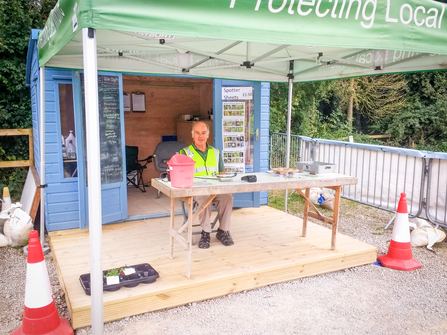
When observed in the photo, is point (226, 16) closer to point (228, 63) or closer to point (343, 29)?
point (343, 29)

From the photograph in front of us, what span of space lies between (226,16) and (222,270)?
2.30 metres

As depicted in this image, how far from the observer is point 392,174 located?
6102mm

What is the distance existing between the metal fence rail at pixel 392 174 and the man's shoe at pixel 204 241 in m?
3.25

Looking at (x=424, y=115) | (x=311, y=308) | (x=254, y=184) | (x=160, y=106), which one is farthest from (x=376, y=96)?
(x=311, y=308)

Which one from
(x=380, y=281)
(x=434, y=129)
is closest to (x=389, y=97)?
(x=434, y=129)

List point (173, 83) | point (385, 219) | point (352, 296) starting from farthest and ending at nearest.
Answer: point (173, 83), point (385, 219), point (352, 296)

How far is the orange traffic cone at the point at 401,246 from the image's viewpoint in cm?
422

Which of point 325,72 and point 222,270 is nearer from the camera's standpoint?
point 222,270

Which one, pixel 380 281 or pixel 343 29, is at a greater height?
pixel 343 29

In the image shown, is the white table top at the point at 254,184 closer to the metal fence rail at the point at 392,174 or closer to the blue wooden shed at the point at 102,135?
the blue wooden shed at the point at 102,135

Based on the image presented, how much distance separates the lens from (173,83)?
8.47m

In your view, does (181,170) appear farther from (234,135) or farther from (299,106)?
(299,106)

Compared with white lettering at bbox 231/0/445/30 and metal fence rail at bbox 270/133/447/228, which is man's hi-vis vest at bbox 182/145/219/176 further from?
metal fence rail at bbox 270/133/447/228

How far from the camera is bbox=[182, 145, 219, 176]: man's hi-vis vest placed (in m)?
4.22
